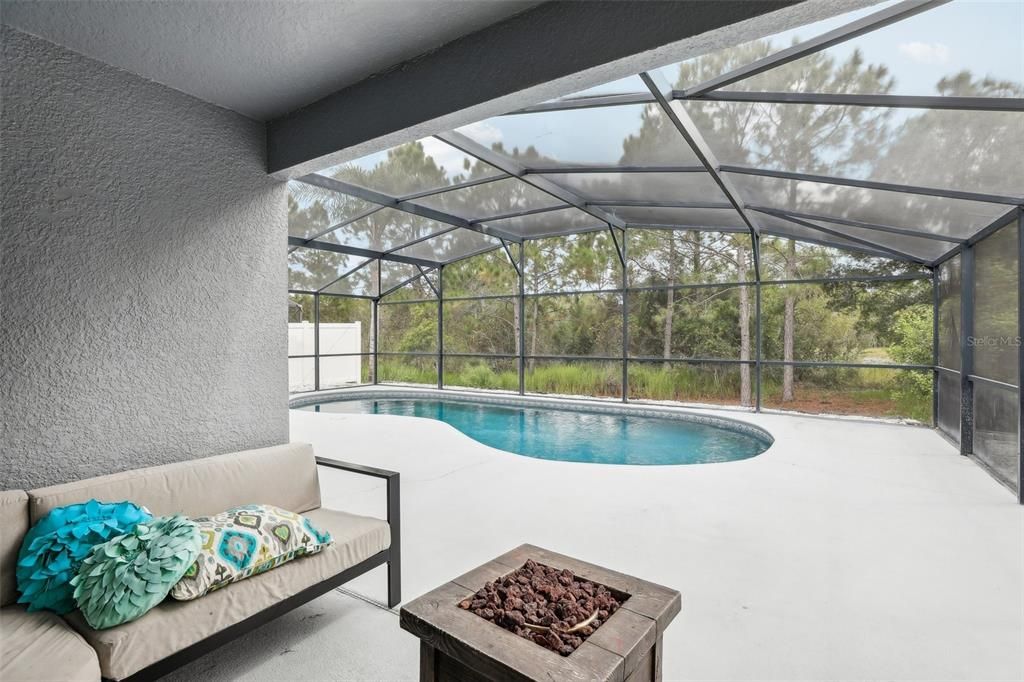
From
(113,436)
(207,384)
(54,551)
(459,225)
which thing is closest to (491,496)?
(207,384)

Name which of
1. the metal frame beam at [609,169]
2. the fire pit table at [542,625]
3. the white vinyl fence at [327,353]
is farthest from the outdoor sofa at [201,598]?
the white vinyl fence at [327,353]

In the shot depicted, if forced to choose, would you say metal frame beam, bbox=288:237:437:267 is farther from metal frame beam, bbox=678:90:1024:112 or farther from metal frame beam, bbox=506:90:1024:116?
metal frame beam, bbox=678:90:1024:112

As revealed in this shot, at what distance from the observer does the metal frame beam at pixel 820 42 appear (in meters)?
2.40

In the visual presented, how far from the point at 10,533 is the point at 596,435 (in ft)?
22.5

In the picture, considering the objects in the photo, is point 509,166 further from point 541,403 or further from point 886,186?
point 541,403

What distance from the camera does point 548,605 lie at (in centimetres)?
149

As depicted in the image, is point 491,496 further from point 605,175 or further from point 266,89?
point 605,175

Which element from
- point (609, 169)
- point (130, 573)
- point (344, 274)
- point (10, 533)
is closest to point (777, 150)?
point (609, 169)

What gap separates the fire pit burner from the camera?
1.36 meters

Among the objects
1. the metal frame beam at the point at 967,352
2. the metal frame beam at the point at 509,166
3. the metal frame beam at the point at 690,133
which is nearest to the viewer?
the metal frame beam at the point at 690,133

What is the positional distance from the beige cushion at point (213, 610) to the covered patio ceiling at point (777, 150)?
3.11 m

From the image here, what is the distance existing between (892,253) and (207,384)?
8.17 m

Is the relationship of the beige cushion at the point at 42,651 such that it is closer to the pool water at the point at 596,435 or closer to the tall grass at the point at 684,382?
the pool water at the point at 596,435

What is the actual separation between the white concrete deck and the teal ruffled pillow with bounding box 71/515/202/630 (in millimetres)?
535
